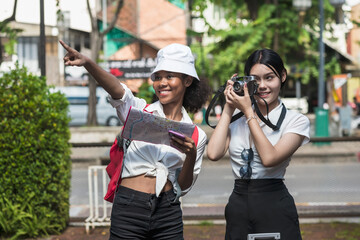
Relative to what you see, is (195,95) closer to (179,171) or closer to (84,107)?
(179,171)

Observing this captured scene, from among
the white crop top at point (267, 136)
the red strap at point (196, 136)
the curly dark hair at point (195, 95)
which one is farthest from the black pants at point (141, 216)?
the curly dark hair at point (195, 95)

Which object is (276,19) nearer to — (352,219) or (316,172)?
(316,172)

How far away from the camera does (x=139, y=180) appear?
9.07 ft

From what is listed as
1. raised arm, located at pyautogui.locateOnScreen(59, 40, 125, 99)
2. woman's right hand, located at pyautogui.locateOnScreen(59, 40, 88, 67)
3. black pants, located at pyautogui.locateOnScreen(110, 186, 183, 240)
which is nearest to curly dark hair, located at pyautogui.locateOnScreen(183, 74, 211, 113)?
raised arm, located at pyautogui.locateOnScreen(59, 40, 125, 99)

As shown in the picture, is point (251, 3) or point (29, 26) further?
point (29, 26)

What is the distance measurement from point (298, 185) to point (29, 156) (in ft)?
20.6

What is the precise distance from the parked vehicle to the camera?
1950 cm

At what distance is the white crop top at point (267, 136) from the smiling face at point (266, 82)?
0.11 m

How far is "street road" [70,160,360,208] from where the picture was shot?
25.4ft

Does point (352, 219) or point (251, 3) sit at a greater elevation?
point (251, 3)

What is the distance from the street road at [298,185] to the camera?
775 cm

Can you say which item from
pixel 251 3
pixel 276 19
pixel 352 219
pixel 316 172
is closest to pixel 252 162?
pixel 352 219

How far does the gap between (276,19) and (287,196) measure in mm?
13880

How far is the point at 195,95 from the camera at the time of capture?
305 cm
